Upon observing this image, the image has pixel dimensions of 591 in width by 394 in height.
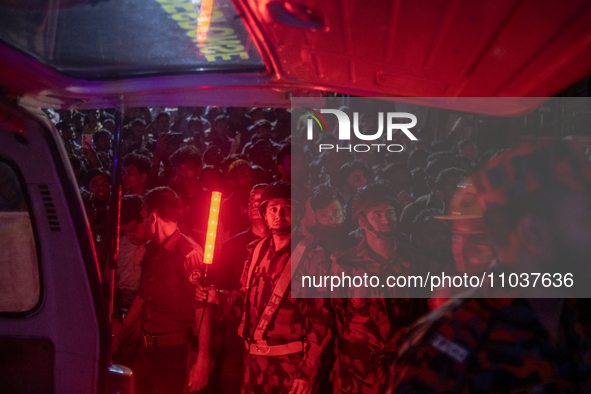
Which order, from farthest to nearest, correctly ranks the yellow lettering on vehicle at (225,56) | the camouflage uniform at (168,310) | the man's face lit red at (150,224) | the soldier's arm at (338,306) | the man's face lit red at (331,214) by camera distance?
the man's face lit red at (331,214) → the man's face lit red at (150,224) → the camouflage uniform at (168,310) → the soldier's arm at (338,306) → the yellow lettering on vehicle at (225,56)

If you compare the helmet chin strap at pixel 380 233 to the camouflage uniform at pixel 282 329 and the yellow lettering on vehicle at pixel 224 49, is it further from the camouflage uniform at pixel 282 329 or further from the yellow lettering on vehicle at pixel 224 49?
the yellow lettering on vehicle at pixel 224 49

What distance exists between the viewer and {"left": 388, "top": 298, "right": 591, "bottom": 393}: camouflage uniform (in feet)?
2.78

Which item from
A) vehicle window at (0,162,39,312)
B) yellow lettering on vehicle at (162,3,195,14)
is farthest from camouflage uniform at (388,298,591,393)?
vehicle window at (0,162,39,312)

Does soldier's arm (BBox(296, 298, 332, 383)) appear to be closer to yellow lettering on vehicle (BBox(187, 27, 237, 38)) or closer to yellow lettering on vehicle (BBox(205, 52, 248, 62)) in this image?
yellow lettering on vehicle (BBox(205, 52, 248, 62))

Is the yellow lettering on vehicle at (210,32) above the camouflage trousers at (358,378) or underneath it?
above

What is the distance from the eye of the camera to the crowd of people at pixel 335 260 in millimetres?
927

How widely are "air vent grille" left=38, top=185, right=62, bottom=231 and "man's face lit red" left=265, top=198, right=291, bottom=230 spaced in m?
1.46

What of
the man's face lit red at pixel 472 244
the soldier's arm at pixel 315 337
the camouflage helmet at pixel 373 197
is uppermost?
the camouflage helmet at pixel 373 197

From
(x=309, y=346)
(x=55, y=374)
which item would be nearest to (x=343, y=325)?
(x=309, y=346)

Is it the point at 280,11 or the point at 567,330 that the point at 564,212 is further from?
the point at 280,11

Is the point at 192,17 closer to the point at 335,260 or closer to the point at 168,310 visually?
the point at 335,260

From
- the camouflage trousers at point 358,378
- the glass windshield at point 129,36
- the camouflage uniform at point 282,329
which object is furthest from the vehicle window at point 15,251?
the camouflage trousers at point 358,378

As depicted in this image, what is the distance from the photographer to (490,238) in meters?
1.15

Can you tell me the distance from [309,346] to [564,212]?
1943 millimetres
